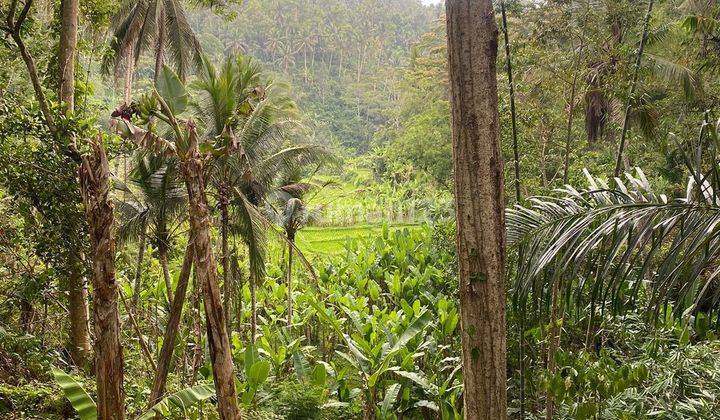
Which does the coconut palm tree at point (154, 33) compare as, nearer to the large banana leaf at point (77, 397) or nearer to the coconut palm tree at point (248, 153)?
the coconut palm tree at point (248, 153)

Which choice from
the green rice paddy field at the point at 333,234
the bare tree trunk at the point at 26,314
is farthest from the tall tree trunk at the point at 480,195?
the green rice paddy field at the point at 333,234

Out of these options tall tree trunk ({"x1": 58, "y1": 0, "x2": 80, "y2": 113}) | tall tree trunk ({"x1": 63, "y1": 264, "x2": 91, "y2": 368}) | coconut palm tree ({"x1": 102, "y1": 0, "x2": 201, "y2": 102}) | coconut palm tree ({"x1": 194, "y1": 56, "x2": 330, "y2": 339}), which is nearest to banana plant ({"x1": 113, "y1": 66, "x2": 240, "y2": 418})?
tall tree trunk ({"x1": 58, "y1": 0, "x2": 80, "y2": 113})

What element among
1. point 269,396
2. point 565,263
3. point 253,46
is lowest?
point 269,396

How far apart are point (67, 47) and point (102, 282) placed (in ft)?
10.8

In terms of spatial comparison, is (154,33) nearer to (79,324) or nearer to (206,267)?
(79,324)

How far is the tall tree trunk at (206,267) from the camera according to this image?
337cm

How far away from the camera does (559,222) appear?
3.07 metres

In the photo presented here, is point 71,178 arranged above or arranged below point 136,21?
below

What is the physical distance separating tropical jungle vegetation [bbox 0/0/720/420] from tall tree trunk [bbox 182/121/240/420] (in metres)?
0.01

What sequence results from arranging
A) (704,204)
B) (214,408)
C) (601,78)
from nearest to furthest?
(704,204) → (214,408) → (601,78)

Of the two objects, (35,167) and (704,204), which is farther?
(35,167)

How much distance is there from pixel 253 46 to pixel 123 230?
4253cm

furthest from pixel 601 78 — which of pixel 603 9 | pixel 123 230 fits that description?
pixel 123 230

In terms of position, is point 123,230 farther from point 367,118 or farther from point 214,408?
point 367,118
